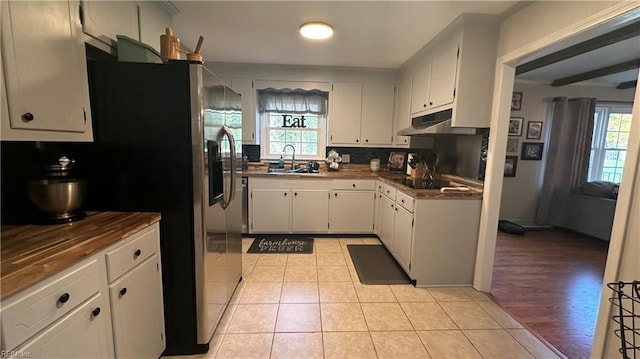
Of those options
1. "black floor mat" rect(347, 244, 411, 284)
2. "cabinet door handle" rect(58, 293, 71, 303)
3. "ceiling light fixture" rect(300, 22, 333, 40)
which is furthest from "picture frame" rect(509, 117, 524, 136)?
"cabinet door handle" rect(58, 293, 71, 303)

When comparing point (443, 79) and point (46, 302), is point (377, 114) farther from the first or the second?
point (46, 302)

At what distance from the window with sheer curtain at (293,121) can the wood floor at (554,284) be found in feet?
9.55

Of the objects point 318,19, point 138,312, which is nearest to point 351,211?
point 318,19

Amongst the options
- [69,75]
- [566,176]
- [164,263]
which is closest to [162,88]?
[69,75]

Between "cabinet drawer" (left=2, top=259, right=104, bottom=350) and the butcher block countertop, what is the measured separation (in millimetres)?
43

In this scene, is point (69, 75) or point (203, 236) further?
point (203, 236)

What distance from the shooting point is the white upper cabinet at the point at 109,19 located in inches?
57.1

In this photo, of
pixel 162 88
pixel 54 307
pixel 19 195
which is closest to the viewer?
pixel 54 307

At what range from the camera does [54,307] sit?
90 cm

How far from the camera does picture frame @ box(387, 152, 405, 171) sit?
13.3ft

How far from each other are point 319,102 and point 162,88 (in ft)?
9.28

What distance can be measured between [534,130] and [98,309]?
574 cm

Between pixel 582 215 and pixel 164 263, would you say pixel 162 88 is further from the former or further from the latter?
pixel 582 215

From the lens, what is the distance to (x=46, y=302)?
0.87m
